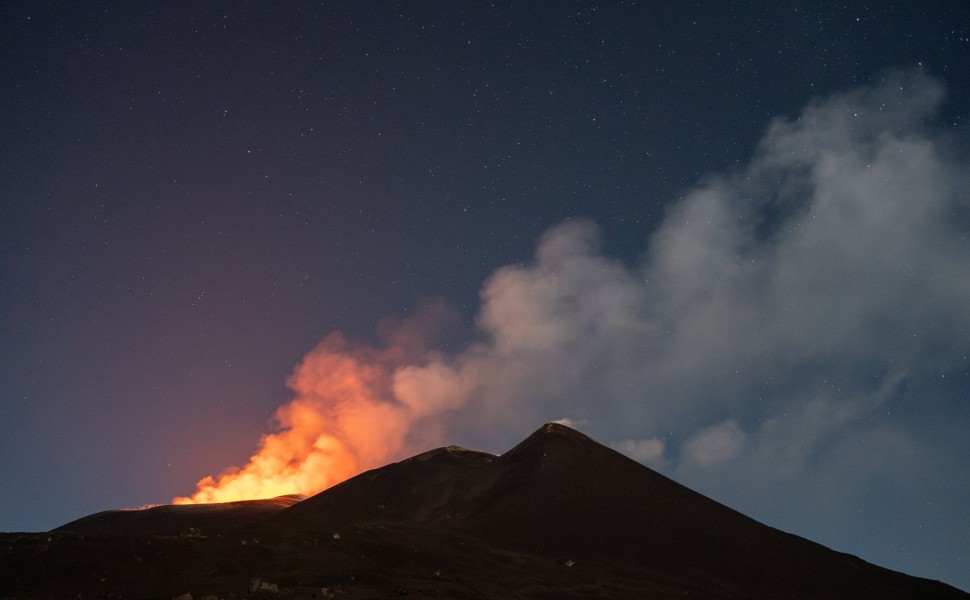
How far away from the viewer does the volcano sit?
34.2 metres

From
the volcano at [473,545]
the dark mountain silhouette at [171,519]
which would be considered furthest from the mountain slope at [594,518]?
the dark mountain silhouette at [171,519]

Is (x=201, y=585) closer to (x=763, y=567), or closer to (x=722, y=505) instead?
(x=763, y=567)

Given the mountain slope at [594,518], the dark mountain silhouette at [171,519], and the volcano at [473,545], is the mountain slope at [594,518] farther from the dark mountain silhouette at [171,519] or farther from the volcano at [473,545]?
the dark mountain silhouette at [171,519]

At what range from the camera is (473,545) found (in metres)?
54.8

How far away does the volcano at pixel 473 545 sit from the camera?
3425cm

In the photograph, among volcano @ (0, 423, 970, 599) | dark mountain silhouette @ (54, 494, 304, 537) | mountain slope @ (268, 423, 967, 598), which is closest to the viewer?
volcano @ (0, 423, 970, 599)

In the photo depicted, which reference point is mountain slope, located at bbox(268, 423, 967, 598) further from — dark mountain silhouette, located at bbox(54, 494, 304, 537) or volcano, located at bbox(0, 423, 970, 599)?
dark mountain silhouette, located at bbox(54, 494, 304, 537)

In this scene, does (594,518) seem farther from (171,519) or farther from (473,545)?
(171,519)

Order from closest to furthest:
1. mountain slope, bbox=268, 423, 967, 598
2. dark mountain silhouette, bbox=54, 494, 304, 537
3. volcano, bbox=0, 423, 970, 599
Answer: volcano, bbox=0, 423, 970, 599 < mountain slope, bbox=268, 423, 967, 598 < dark mountain silhouette, bbox=54, 494, 304, 537

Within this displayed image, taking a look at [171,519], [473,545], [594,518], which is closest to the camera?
[473,545]

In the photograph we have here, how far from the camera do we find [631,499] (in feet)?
251

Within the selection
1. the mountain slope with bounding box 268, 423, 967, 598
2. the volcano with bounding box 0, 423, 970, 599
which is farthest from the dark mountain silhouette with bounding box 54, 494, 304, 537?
the mountain slope with bounding box 268, 423, 967, 598

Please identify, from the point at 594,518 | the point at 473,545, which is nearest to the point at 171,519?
the point at 473,545

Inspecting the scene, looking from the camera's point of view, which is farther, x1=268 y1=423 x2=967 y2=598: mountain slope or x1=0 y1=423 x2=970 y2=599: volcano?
x1=268 y1=423 x2=967 y2=598: mountain slope
